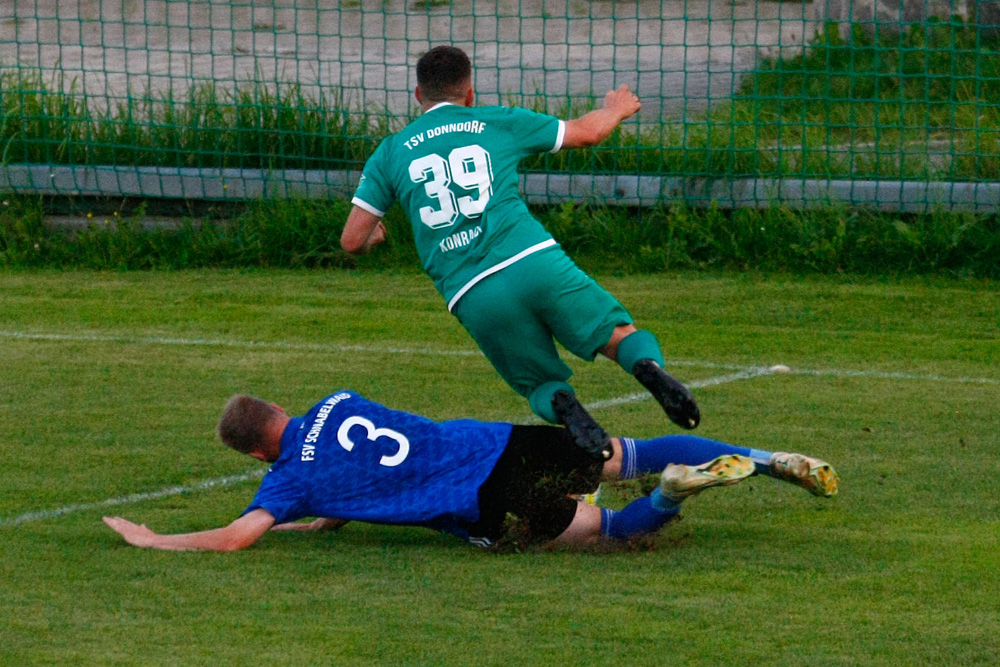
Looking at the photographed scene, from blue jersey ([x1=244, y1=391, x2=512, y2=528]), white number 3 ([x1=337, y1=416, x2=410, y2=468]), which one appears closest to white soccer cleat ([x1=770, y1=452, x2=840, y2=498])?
blue jersey ([x1=244, y1=391, x2=512, y2=528])

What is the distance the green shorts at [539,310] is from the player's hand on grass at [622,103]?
0.65 m

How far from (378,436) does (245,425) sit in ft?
1.42

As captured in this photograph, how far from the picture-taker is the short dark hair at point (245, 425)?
5.01 metres

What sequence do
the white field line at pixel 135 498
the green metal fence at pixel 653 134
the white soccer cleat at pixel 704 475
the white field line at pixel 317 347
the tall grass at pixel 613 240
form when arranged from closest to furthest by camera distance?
the white soccer cleat at pixel 704 475, the white field line at pixel 135 498, the white field line at pixel 317 347, the tall grass at pixel 613 240, the green metal fence at pixel 653 134

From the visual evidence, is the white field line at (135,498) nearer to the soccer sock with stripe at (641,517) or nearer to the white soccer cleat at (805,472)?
the soccer sock with stripe at (641,517)

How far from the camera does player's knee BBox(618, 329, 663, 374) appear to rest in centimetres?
513

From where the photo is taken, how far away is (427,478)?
4977 millimetres

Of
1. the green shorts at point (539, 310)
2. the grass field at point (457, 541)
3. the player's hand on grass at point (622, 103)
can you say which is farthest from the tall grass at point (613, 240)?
the green shorts at point (539, 310)

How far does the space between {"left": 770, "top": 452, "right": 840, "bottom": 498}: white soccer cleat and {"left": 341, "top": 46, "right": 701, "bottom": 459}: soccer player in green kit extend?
18.5 inches

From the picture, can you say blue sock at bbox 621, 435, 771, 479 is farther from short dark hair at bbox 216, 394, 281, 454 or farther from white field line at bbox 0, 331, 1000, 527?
white field line at bbox 0, 331, 1000, 527

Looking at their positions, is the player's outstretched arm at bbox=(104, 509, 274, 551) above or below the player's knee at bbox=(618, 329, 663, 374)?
below

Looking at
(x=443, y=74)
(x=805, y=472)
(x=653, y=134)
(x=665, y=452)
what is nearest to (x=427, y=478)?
(x=665, y=452)

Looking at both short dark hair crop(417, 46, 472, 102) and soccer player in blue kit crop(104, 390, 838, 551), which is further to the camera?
short dark hair crop(417, 46, 472, 102)

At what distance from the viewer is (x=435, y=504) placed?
16.1 feet
